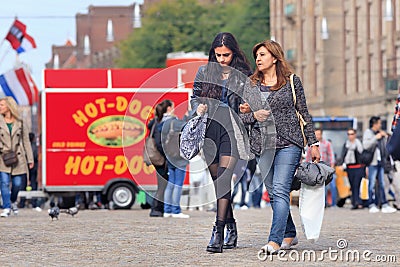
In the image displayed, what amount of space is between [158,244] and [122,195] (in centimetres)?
1447

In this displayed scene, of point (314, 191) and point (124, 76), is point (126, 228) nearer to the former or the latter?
point (314, 191)

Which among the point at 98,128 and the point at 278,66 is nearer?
the point at 278,66

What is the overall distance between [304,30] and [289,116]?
6568cm

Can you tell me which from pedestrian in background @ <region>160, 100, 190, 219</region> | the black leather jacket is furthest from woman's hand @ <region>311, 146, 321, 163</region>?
pedestrian in background @ <region>160, 100, 190, 219</region>

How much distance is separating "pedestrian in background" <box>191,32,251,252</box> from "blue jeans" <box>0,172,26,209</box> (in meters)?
8.53

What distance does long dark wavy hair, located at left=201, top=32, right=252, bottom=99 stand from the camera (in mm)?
11062

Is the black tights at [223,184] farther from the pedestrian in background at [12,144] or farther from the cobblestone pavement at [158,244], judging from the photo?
the pedestrian in background at [12,144]

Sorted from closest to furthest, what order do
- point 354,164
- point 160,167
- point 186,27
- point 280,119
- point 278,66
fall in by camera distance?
point 280,119, point 278,66, point 160,167, point 354,164, point 186,27

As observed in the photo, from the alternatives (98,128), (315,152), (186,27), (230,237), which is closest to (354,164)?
(98,128)

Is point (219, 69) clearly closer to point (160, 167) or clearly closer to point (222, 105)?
point (222, 105)

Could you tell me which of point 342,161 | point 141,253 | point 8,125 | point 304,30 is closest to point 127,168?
point 342,161

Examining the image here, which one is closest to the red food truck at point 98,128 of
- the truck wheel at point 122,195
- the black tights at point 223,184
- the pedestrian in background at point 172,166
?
the truck wheel at point 122,195

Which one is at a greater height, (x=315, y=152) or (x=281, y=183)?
(x=315, y=152)

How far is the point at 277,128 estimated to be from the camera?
10.5 meters
